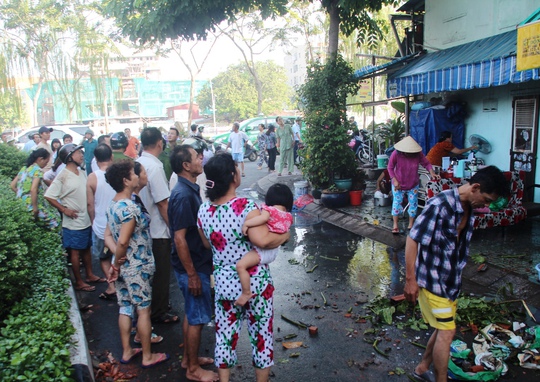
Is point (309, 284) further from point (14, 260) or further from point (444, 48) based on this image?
point (444, 48)

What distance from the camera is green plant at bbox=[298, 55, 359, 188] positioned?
31.9ft

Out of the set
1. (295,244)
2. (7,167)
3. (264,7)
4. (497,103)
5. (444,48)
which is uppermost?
(264,7)

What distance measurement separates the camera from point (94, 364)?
3.76 meters

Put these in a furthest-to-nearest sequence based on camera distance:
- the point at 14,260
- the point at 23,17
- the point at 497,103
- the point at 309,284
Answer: the point at 23,17 < the point at 497,103 < the point at 309,284 < the point at 14,260

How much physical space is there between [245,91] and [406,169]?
51.3m

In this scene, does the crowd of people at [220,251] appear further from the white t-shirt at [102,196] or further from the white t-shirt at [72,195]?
the white t-shirt at [72,195]

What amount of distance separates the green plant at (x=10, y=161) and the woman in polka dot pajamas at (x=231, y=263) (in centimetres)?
961

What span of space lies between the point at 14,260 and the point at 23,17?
1005 inches

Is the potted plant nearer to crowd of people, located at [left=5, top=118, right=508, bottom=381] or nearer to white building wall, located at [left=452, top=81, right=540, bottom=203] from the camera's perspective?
white building wall, located at [left=452, top=81, right=540, bottom=203]

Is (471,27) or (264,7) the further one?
(264,7)

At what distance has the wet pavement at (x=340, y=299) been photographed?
12.1 ft

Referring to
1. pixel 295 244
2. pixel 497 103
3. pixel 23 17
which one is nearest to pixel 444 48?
pixel 497 103

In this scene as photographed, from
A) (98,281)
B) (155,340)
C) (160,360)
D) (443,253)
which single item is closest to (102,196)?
(98,281)

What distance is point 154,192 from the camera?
414 centimetres
